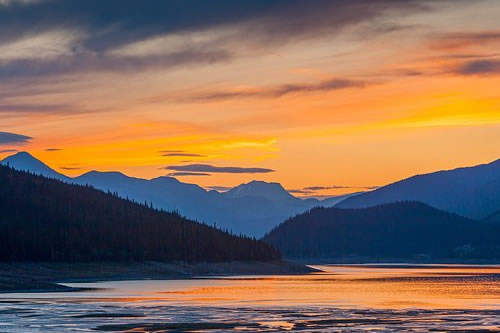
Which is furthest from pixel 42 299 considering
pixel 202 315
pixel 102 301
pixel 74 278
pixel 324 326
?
pixel 74 278

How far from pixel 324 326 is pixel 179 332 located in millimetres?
11140

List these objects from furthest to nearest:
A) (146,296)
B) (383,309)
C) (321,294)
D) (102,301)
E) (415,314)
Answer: (321,294) → (146,296) → (102,301) → (383,309) → (415,314)

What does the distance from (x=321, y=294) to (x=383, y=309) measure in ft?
109

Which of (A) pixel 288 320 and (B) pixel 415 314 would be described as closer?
(A) pixel 288 320

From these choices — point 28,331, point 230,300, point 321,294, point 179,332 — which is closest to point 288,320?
point 179,332

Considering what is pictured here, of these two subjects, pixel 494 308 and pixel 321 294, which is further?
pixel 321 294

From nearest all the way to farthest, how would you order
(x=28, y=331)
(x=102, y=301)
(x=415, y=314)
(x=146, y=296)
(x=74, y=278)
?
(x=28, y=331), (x=415, y=314), (x=102, y=301), (x=146, y=296), (x=74, y=278)

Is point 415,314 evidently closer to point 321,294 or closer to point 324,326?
point 324,326

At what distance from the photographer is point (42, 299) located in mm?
115875

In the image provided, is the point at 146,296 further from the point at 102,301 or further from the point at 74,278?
the point at 74,278

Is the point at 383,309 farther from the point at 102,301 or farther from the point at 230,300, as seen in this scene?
the point at 102,301

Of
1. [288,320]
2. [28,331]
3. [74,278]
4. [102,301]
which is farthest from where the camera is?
[74,278]

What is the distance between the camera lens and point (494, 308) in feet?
333

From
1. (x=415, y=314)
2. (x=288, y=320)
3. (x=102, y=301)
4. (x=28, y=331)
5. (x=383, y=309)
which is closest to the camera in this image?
(x=28, y=331)
